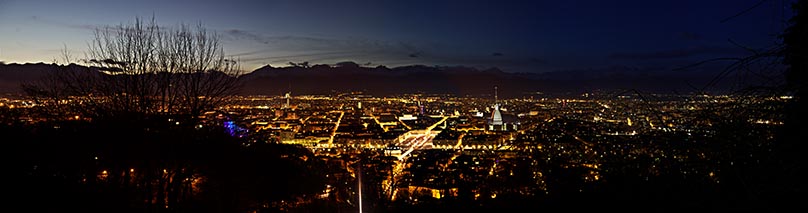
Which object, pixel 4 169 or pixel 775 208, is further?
pixel 4 169

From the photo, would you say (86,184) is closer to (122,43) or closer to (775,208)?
(122,43)

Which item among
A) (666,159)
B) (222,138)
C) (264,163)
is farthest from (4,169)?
(666,159)

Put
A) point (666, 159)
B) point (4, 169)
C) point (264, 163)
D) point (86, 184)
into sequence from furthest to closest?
1. point (264, 163)
2. point (86, 184)
3. point (4, 169)
4. point (666, 159)

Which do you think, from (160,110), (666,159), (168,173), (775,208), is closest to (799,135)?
(775,208)

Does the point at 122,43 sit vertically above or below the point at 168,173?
above

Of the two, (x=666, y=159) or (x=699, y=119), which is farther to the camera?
(x=666, y=159)

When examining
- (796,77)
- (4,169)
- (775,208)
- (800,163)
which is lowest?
(4,169)

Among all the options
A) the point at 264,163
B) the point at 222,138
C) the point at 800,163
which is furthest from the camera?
the point at 264,163

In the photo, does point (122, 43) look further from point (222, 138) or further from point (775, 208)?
point (775, 208)

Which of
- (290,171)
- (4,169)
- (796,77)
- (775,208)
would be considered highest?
(796,77)
